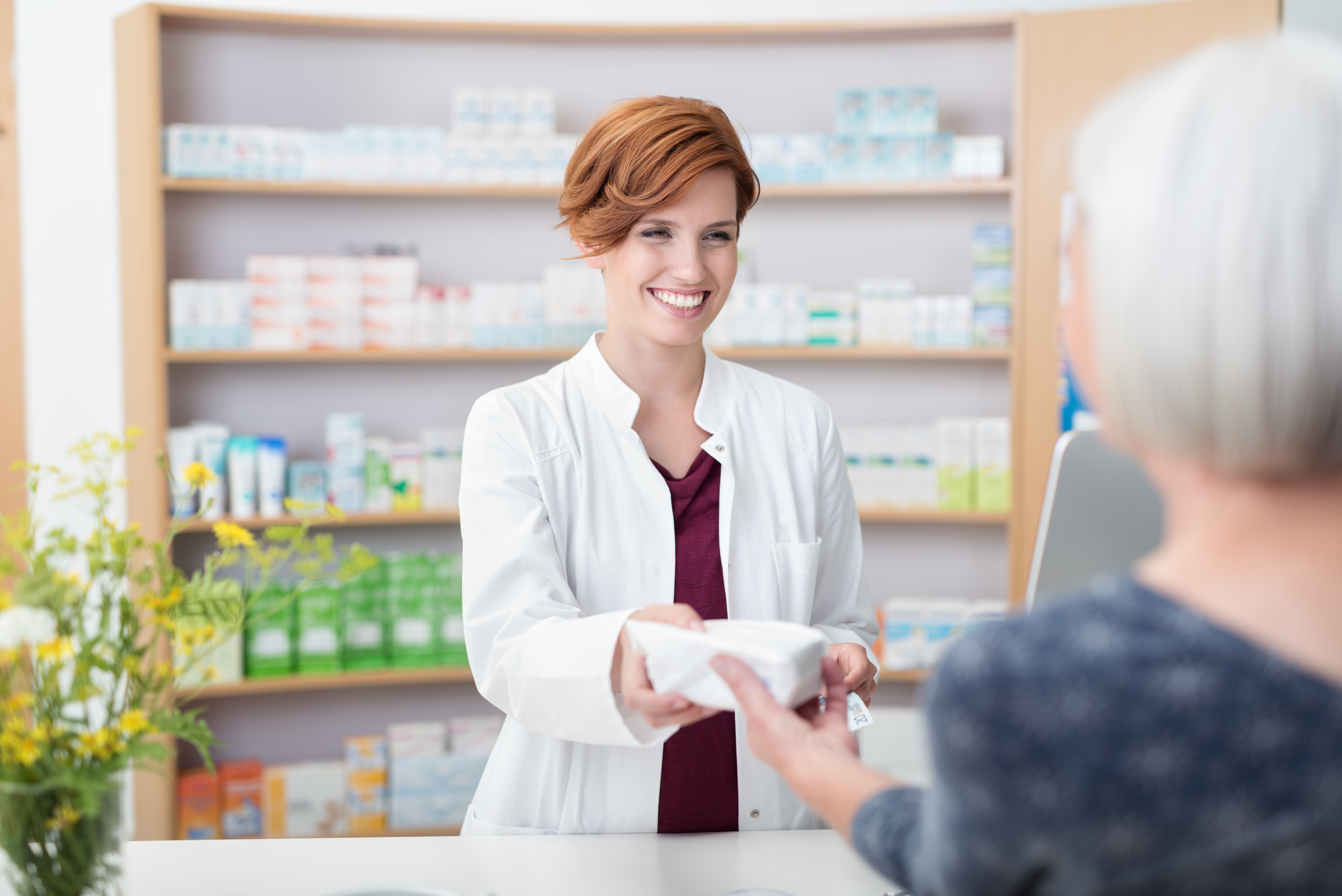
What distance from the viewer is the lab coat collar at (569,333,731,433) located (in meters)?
1.75

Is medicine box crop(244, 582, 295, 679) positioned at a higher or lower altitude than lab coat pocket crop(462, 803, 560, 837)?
lower

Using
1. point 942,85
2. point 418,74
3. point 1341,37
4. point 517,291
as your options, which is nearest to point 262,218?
point 418,74

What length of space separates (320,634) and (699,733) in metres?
2.22

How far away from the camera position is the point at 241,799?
352 cm

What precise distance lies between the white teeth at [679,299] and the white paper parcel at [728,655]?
679mm

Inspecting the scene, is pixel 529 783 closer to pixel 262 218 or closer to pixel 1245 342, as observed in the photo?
pixel 1245 342

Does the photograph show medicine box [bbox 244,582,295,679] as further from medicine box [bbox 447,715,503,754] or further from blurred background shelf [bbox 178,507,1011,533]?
medicine box [bbox 447,715,503,754]

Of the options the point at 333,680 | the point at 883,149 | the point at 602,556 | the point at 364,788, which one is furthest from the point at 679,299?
the point at 364,788

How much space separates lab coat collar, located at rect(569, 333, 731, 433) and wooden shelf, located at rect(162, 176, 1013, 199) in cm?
178

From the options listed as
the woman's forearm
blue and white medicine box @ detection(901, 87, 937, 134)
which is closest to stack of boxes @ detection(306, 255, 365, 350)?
blue and white medicine box @ detection(901, 87, 937, 134)

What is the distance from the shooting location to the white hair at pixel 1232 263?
1.87ft

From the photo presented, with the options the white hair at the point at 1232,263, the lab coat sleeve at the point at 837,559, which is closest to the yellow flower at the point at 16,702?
the white hair at the point at 1232,263

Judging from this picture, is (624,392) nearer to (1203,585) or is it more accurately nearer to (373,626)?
(1203,585)

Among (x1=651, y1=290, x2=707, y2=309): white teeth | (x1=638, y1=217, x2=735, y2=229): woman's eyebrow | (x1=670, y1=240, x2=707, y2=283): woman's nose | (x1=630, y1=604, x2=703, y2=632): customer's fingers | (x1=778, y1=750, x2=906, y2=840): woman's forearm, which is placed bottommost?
(x1=778, y1=750, x2=906, y2=840): woman's forearm
